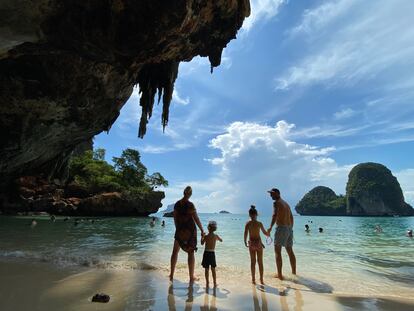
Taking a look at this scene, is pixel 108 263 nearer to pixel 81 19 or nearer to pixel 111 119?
pixel 81 19

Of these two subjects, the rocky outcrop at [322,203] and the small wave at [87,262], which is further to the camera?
the rocky outcrop at [322,203]

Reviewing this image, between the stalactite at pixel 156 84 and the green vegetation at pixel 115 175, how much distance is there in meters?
39.4

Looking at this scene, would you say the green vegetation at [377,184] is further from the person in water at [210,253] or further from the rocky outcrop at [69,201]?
the person in water at [210,253]

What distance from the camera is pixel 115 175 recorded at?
60.8 meters

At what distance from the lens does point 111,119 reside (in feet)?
55.7

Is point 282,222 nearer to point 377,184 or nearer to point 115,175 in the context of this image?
point 115,175

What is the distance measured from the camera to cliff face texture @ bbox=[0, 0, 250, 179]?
309 inches

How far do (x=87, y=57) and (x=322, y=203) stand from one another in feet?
549

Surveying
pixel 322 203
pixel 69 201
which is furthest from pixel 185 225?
pixel 322 203

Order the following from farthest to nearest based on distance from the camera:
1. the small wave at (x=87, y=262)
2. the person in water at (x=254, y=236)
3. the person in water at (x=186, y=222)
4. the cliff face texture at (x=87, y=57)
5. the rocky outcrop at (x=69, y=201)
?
the rocky outcrop at (x=69, y=201) → the small wave at (x=87, y=262) → the cliff face texture at (x=87, y=57) → the person in water at (x=254, y=236) → the person in water at (x=186, y=222)

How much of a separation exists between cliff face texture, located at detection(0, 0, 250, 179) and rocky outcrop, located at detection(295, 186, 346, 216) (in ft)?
503

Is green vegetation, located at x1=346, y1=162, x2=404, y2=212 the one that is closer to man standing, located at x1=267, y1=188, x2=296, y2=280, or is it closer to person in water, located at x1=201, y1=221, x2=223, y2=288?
man standing, located at x1=267, y1=188, x2=296, y2=280

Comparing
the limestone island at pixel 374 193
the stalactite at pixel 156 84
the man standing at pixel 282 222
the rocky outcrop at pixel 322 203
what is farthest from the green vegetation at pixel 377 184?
the man standing at pixel 282 222

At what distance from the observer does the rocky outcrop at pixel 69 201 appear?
139 ft
